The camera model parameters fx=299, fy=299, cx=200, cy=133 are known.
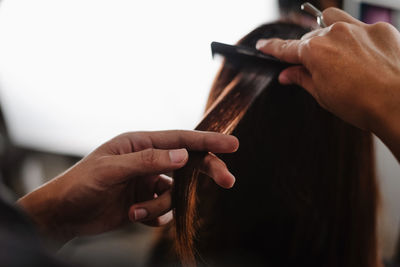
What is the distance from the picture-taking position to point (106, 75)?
53.9 inches

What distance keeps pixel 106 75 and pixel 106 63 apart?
0.20 ft

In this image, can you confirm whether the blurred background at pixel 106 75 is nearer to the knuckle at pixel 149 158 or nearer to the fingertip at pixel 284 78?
the fingertip at pixel 284 78

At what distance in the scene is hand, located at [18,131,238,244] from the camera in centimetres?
60

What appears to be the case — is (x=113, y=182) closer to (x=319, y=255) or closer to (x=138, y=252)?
(x=319, y=255)

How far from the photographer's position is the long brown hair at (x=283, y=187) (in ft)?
2.69

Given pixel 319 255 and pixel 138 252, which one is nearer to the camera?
pixel 319 255

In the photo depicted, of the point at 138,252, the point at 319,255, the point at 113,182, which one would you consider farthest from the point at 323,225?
the point at 138,252

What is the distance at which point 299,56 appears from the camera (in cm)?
66

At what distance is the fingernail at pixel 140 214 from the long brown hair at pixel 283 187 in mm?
119

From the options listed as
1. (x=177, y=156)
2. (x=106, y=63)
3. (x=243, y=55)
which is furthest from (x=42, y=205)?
(x=106, y=63)

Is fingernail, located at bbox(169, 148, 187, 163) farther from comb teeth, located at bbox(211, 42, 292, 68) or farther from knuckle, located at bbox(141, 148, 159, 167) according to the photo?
comb teeth, located at bbox(211, 42, 292, 68)

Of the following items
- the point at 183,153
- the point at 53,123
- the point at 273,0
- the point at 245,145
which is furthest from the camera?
the point at 53,123

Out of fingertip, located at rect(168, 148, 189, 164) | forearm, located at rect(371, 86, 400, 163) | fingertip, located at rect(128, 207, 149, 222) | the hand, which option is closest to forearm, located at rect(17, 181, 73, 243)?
the hand

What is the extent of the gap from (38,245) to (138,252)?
6.48 ft
